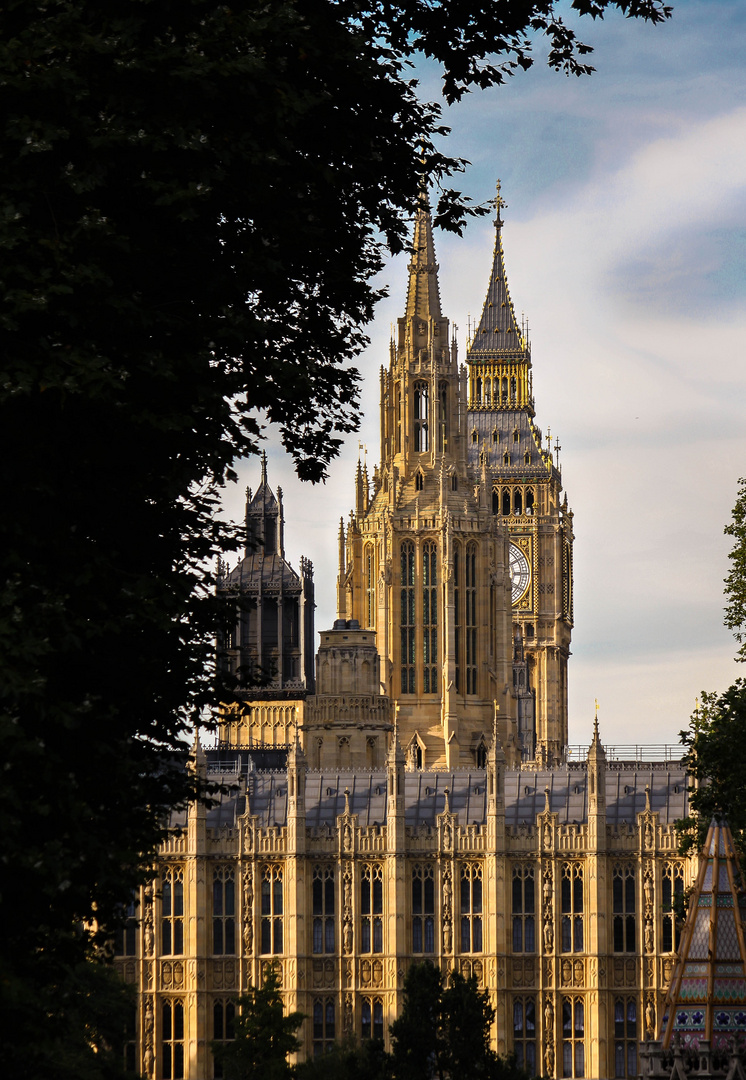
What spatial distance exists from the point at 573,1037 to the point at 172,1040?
18.0m

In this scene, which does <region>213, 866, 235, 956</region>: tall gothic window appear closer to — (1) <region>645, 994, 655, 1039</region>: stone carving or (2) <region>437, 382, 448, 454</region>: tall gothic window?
(1) <region>645, 994, 655, 1039</region>: stone carving

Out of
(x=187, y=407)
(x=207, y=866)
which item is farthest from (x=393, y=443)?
(x=187, y=407)

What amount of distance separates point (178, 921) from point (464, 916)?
13.0m

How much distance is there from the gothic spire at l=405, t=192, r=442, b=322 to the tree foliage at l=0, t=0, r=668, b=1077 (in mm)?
146309

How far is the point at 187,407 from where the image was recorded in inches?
1099

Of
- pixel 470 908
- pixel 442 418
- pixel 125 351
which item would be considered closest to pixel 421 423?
pixel 442 418

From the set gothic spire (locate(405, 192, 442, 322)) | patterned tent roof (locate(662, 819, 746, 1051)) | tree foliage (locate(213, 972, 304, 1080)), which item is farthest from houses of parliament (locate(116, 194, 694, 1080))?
gothic spire (locate(405, 192, 442, 322))

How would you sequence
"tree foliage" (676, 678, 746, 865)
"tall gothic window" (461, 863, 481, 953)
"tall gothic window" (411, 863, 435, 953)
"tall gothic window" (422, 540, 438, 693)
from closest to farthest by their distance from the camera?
"tree foliage" (676, 678, 746, 865) < "tall gothic window" (461, 863, 481, 953) < "tall gothic window" (411, 863, 435, 953) < "tall gothic window" (422, 540, 438, 693)

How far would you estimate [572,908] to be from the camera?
115 meters

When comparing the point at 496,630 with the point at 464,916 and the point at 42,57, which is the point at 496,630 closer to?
the point at 464,916

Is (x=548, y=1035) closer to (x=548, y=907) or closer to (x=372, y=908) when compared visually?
(x=548, y=907)

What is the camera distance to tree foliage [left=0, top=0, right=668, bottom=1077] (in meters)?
25.9

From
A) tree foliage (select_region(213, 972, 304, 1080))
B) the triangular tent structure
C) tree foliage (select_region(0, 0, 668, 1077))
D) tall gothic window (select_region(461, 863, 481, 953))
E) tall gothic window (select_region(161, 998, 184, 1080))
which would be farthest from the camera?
tall gothic window (select_region(461, 863, 481, 953))

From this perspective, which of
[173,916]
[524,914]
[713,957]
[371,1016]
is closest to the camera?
[713,957]
